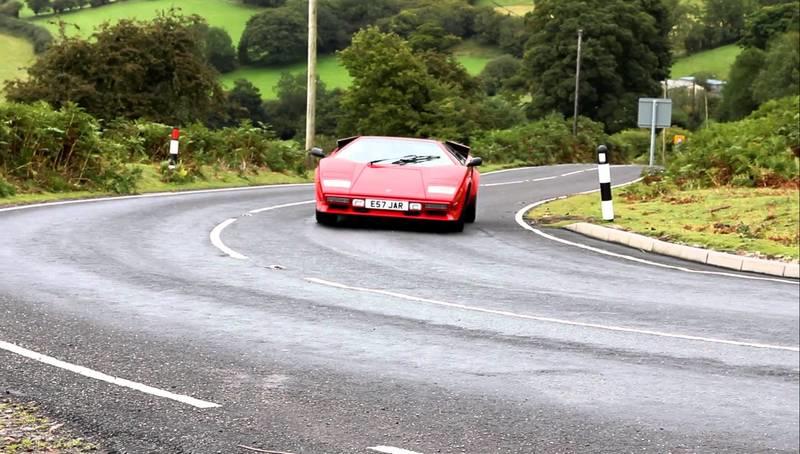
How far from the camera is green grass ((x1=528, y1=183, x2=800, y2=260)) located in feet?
45.3

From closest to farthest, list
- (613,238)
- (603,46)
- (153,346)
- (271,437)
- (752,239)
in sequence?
(271,437), (153,346), (752,239), (613,238), (603,46)

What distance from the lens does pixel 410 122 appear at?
66.5 meters

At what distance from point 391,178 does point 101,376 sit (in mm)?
9547

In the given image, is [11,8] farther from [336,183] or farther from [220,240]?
[220,240]

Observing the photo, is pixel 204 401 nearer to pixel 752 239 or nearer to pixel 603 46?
pixel 752 239

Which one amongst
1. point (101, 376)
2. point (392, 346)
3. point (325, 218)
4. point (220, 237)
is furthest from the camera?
point (325, 218)

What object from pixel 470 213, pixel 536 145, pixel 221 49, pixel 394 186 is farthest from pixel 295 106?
pixel 394 186

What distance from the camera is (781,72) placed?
3979 inches

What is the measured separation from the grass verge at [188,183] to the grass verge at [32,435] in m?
13.2

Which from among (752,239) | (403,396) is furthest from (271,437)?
(752,239)

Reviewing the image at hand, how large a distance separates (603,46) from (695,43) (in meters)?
74.6

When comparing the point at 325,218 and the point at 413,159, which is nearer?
the point at 325,218

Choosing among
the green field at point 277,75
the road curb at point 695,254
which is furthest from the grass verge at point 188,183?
the green field at point 277,75

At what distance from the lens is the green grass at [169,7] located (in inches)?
3431
